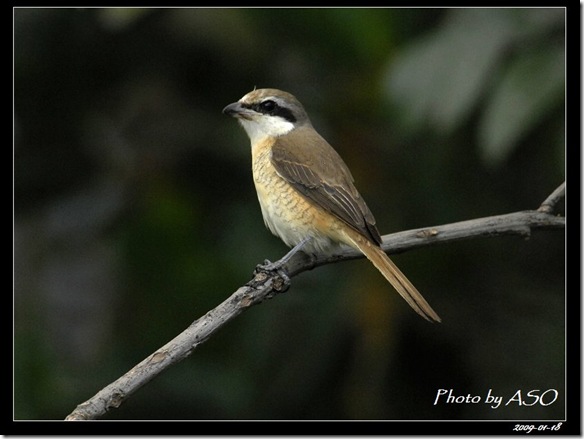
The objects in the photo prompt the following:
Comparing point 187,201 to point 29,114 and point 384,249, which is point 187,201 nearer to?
point 29,114

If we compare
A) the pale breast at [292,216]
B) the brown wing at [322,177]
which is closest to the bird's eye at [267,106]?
the brown wing at [322,177]

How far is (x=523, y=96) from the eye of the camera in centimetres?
378

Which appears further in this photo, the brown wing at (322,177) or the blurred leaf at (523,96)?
the brown wing at (322,177)

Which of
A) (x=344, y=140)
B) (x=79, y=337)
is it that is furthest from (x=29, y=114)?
(x=344, y=140)

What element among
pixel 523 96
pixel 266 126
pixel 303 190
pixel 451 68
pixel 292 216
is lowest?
pixel 292 216

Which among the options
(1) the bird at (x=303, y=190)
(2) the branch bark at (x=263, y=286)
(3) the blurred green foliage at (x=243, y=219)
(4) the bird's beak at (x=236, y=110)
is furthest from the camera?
(3) the blurred green foliage at (x=243, y=219)

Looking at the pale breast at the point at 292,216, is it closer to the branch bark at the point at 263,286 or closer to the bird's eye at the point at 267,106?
the branch bark at the point at 263,286

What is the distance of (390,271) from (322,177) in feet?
2.01

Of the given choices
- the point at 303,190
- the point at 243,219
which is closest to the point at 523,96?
the point at 303,190

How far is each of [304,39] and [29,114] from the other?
1572 millimetres

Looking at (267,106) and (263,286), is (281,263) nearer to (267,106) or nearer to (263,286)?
(263,286)

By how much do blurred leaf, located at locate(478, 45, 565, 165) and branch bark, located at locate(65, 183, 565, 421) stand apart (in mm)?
309

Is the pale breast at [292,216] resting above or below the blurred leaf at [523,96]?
below

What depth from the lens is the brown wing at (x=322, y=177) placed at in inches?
155
